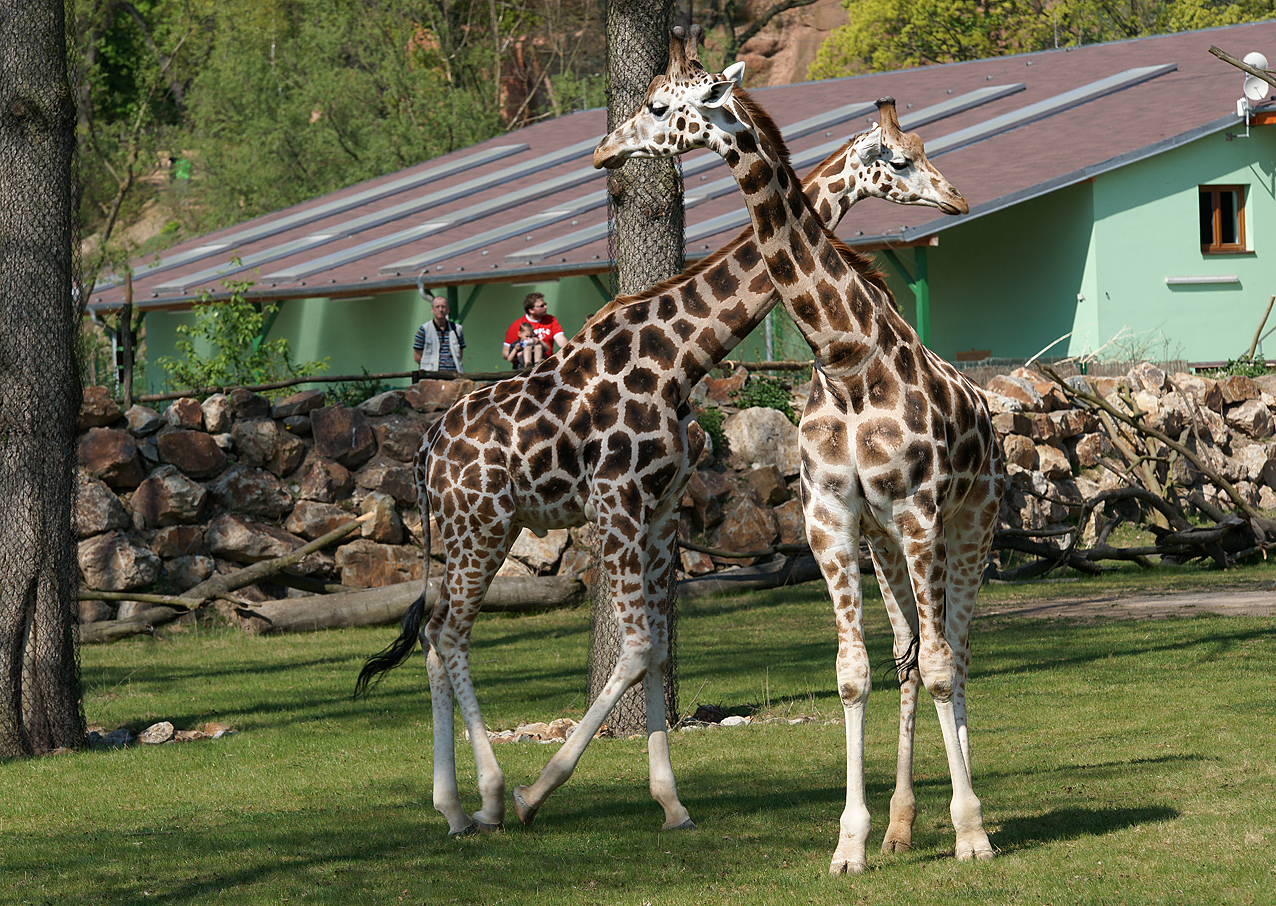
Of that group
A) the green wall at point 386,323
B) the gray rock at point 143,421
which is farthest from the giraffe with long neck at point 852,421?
the green wall at point 386,323

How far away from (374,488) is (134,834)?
9357 millimetres

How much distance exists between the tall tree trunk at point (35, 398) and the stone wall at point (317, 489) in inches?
226

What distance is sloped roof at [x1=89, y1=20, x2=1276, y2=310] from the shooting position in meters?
22.6

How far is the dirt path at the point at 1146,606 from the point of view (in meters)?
12.8

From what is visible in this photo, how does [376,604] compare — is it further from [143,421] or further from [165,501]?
[143,421]

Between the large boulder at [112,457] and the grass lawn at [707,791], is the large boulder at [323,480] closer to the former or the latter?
the large boulder at [112,457]

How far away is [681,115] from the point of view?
6.09m

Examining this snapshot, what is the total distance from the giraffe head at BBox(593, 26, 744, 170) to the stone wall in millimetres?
9340

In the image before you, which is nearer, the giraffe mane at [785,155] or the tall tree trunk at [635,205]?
the giraffe mane at [785,155]

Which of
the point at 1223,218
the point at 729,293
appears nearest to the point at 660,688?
the point at 729,293

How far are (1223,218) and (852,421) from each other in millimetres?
20974

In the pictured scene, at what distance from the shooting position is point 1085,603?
14.0 m

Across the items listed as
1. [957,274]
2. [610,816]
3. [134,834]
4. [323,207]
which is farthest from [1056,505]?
[323,207]

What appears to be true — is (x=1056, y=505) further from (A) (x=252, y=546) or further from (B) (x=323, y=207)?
(B) (x=323, y=207)
